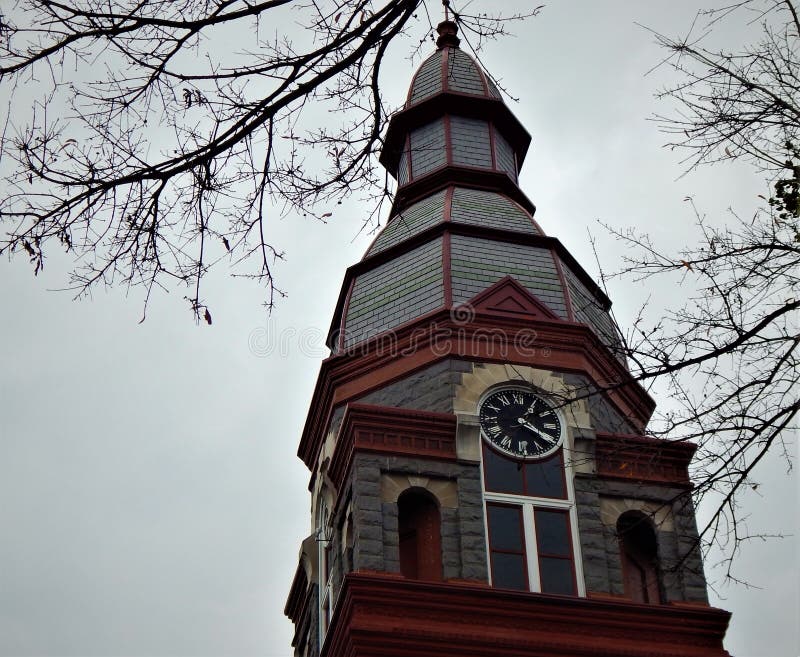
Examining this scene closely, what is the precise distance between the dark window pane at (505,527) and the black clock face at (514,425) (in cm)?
113

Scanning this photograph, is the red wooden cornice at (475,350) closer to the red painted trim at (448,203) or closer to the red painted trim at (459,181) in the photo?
the red painted trim at (448,203)

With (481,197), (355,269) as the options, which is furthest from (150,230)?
(481,197)

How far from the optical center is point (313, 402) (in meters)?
30.8

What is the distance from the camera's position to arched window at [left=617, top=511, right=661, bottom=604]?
26.5 m

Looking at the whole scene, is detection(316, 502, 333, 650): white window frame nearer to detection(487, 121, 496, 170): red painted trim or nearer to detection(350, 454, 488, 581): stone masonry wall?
detection(350, 454, 488, 581): stone masonry wall

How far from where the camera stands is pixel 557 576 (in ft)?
82.9

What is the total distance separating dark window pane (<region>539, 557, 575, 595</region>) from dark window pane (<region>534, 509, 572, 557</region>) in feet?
0.56

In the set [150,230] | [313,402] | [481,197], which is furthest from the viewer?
[481,197]

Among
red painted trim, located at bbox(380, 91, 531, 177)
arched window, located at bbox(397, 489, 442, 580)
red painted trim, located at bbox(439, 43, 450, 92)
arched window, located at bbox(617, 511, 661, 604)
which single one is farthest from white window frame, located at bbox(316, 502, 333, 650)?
red painted trim, located at bbox(439, 43, 450, 92)

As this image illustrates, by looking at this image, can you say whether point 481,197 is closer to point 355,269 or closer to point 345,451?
point 355,269

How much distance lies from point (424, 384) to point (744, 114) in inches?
632

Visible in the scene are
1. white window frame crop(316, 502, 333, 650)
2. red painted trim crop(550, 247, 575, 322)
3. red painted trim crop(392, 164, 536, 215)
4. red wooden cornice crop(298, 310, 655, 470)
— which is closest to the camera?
white window frame crop(316, 502, 333, 650)

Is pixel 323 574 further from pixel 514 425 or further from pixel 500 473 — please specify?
pixel 514 425

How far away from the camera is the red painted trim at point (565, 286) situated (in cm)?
3003
